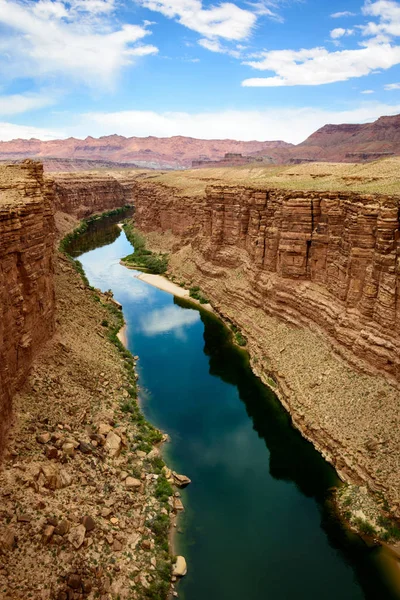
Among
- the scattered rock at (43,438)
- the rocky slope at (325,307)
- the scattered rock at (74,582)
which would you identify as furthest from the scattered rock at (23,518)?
the rocky slope at (325,307)

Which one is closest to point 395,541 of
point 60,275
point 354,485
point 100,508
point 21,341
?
point 354,485

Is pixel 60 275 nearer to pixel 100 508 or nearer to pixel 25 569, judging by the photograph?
pixel 100 508

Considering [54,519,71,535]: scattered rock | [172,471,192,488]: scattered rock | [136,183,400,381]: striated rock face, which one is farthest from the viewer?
[136,183,400,381]: striated rock face

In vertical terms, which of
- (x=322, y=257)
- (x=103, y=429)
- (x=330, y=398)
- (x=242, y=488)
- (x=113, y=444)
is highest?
(x=322, y=257)

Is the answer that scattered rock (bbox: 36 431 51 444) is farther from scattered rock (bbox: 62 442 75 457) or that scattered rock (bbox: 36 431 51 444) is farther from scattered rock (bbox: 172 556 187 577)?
scattered rock (bbox: 172 556 187 577)

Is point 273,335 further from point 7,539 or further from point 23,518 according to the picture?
point 7,539

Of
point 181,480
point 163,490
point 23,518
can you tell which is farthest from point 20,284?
point 181,480

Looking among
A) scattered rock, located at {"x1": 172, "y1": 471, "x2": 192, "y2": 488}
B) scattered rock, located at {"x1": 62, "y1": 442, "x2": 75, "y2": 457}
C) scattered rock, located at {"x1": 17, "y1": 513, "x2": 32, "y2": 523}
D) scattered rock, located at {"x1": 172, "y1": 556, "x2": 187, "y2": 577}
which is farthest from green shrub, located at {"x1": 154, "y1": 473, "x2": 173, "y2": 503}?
scattered rock, located at {"x1": 17, "y1": 513, "x2": 32, "y2": 523}
